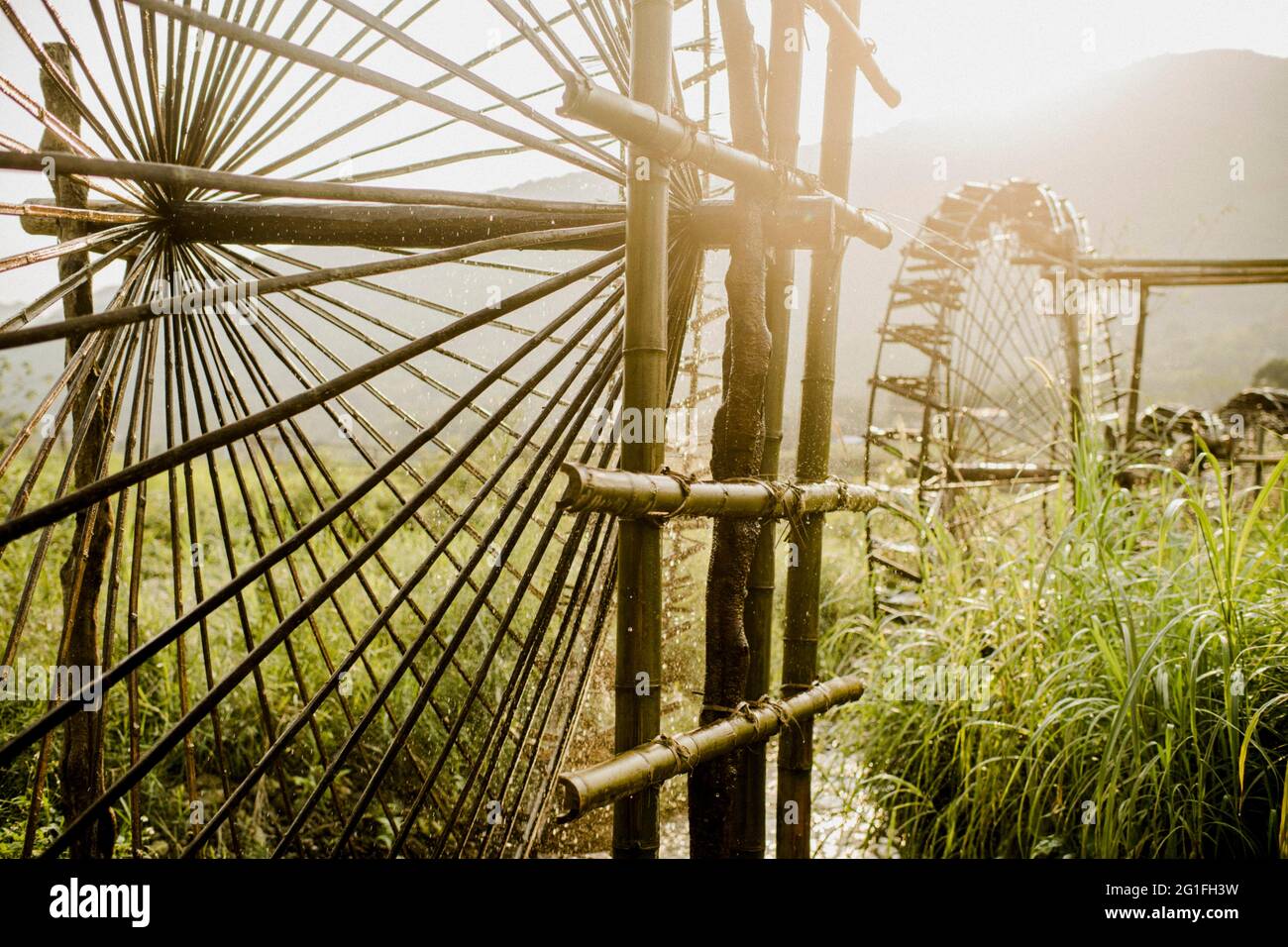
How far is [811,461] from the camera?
5.76 ft

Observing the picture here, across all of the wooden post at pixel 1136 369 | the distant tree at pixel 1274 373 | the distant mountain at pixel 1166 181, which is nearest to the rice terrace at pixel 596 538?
the wooden post at pixel 1136 369

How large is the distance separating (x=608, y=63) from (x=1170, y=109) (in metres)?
25.9

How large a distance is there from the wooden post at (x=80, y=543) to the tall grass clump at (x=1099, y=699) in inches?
82.1

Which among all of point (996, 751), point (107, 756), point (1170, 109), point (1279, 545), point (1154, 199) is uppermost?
point (1170, 109)

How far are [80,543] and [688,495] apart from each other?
44.8 inches

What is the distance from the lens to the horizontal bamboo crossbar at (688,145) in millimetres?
1000

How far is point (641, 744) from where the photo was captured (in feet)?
4.10

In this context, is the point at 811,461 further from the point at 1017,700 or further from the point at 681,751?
the point at 1017,700

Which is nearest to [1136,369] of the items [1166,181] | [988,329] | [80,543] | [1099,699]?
[988,329]

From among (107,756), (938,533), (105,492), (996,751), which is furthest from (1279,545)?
(107,756)

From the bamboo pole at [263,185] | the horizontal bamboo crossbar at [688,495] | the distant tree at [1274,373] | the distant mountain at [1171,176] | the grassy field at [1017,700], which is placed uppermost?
the distant mountain at [1171,176]

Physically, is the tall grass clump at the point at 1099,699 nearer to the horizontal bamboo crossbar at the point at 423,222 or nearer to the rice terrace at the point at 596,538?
the rice terrace at the point at 596,538

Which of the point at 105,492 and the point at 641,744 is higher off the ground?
the point at 105,492
